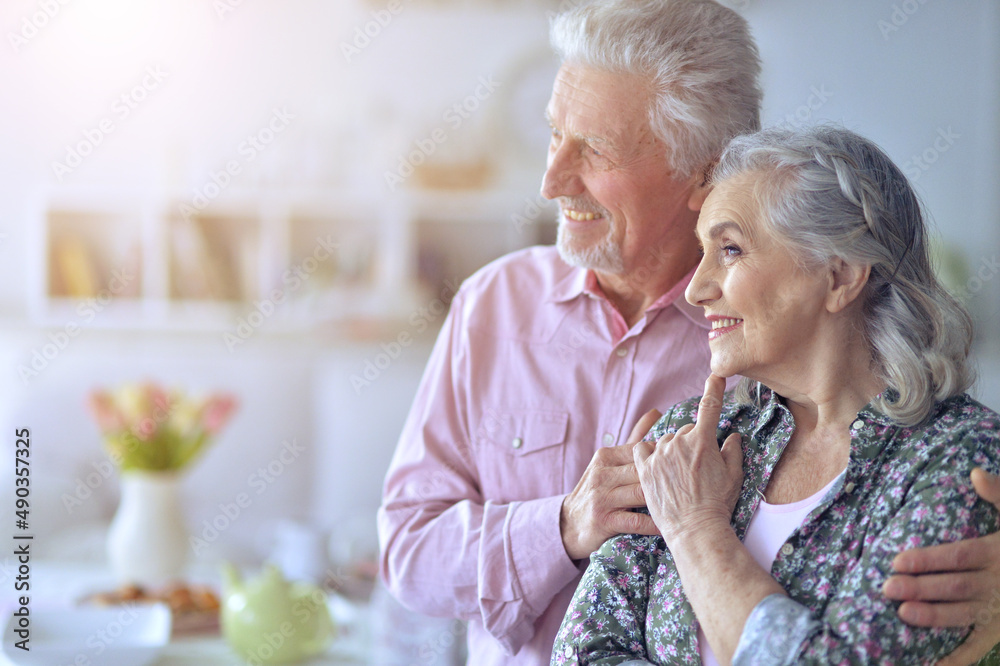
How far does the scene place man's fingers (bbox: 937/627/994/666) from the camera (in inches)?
38.8

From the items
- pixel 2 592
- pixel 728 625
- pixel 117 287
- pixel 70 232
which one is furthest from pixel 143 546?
pixel 70 232

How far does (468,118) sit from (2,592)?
8.40ft

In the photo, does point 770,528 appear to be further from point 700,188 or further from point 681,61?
point 681,61

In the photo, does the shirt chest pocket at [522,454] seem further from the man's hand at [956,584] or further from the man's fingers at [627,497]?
the man's hand at [956,584]

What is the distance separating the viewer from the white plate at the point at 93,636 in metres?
1.70

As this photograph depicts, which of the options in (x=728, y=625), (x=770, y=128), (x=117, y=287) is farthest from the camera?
(x=117, y=287)

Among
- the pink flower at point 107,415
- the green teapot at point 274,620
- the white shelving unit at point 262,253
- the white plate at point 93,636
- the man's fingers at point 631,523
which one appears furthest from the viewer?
the white shelving unit at point 262,253

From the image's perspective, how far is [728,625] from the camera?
100 centimetres

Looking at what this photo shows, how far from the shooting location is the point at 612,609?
3.78 feet

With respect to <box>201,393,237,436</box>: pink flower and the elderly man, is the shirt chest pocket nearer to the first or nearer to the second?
the elderly man

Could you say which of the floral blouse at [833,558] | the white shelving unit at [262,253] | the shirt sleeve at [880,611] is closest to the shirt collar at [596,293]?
the floral blouse at [833,558]

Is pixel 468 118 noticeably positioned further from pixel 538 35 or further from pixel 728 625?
pixel 728 625

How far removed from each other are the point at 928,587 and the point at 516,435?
659 millimetres

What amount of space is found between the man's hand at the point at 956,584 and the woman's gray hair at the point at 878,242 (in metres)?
0.16
